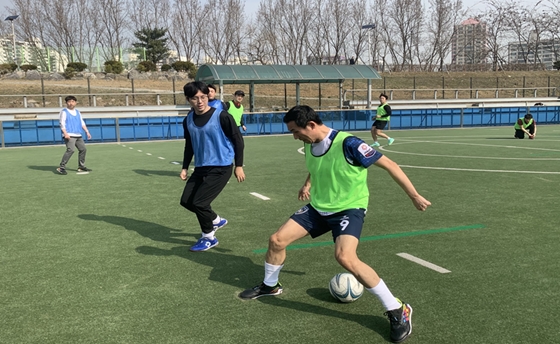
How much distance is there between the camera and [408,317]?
11.7ft

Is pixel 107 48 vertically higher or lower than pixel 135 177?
higher

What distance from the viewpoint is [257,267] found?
5.18 meters

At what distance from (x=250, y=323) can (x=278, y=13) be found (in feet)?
237

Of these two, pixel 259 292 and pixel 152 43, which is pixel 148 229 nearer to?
pixel 259 292

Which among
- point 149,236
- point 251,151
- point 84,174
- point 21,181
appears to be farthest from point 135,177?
point 251,151

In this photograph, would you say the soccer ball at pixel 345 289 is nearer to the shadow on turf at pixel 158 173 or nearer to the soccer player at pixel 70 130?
the shadow on turf at pixel 158 173

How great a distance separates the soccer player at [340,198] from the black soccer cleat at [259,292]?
90 mm

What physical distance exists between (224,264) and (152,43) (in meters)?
68.2

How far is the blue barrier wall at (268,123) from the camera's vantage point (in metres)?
23.7

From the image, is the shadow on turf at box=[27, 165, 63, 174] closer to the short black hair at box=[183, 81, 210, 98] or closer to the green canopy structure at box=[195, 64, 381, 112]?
the short black hair at box=[183, 81, 210, 98]

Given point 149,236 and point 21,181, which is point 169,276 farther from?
point 21,181

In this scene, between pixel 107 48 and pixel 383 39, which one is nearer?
pixel 107 48

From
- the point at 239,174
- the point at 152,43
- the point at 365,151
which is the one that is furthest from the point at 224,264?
the point at 152,43

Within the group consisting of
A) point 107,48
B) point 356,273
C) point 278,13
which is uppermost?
point 278,13
